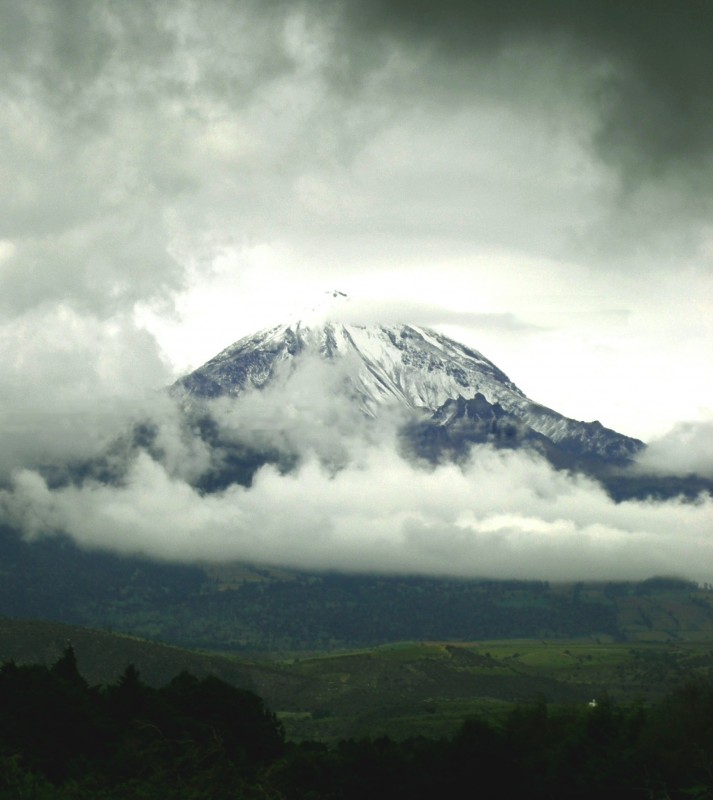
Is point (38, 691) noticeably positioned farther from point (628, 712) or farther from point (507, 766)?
point (628, 712)

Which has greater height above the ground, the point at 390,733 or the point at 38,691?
the point at 38,691

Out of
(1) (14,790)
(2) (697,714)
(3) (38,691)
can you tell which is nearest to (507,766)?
(2) (697,714)

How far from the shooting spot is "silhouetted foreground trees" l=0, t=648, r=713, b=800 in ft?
202

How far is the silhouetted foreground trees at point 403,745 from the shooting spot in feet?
202

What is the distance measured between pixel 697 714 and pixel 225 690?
40.2 metres

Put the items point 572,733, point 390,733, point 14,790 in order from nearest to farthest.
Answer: point 14,790, point 572,733, point 390,733

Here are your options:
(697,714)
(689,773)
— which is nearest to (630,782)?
(689,773)

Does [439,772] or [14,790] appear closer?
[14,790]

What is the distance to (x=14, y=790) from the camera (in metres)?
34.3

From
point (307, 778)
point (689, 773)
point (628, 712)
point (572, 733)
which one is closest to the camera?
point (689, 773)

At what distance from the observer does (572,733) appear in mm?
79750

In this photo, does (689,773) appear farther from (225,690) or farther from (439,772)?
(225,690)

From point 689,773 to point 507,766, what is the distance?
57.9 ft

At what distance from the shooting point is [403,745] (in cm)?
8675
